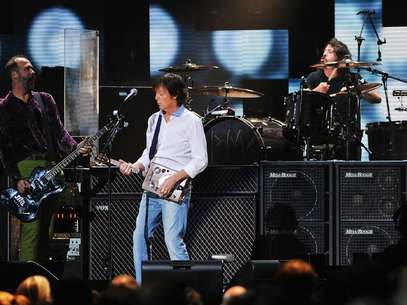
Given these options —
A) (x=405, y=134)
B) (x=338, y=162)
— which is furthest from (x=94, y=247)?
(x=405, y=134)

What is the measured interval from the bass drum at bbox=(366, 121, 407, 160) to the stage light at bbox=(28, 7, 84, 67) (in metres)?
4.48

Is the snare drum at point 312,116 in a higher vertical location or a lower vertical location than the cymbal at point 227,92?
lower

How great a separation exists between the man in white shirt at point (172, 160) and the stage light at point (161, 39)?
4.60 m

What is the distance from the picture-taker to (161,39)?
14766 millimetres

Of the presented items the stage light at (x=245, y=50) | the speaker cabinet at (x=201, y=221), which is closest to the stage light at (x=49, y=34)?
the stage light at (x=245, y=50)

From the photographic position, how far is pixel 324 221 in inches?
440

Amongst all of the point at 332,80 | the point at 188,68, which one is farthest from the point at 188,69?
the point at 332,80

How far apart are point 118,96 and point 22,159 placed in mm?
3015

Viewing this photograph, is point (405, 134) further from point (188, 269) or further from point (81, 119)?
point (188, 269)

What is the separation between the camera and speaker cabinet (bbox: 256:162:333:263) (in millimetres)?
11102

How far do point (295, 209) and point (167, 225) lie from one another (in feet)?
5.88

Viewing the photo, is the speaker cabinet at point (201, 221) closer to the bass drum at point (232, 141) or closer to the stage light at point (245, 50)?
the bass drum at point (232, 141)

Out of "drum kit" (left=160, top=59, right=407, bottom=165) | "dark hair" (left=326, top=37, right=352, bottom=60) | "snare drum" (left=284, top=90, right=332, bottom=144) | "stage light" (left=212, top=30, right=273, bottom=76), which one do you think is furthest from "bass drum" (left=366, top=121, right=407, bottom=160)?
"stage light" (left=212, top=30, right=273, bottom=76)

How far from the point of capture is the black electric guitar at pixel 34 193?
34.7ft
